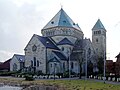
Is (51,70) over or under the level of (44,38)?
under

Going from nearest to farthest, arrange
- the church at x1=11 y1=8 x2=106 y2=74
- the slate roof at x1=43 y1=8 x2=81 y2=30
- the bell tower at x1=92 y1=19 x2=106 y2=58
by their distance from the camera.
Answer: the church at x1=11 y1=8 x2=106 y2=74
the slate roof at x1=43 y1=8 x2=81 y2=30
the bell tower at x1=92 y1=19 x2=106 y2=58

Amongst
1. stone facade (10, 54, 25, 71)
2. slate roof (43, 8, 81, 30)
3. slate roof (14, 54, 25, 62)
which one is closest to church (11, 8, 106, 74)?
slate roof (43, 8, 81, 30)

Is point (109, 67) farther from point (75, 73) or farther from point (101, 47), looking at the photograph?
point (101, 47)

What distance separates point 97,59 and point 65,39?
12948 millimetres

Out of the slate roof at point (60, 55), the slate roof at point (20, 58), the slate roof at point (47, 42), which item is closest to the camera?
the slate roof at point (60, 55)

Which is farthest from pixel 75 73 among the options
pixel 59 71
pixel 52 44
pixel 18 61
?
pixel 18 61

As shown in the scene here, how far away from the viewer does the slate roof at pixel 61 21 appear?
9544 centimetres

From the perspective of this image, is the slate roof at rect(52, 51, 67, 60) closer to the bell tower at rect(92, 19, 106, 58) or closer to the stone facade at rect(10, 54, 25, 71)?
the stone facade at rect(10, 54, 25, 71)

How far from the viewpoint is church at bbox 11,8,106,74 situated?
85.0m

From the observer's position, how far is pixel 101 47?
98938 mm

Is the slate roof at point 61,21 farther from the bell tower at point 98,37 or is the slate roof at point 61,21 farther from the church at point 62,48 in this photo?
the bell tower at point 98,37

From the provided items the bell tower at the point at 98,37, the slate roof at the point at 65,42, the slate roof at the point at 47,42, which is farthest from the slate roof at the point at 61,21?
the bell tower at the point at 98,37

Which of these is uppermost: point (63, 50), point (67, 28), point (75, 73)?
point (67, 28)

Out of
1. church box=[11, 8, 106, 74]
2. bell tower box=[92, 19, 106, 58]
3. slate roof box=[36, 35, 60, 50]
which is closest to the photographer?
church box=[11, 8, 106, 74]
